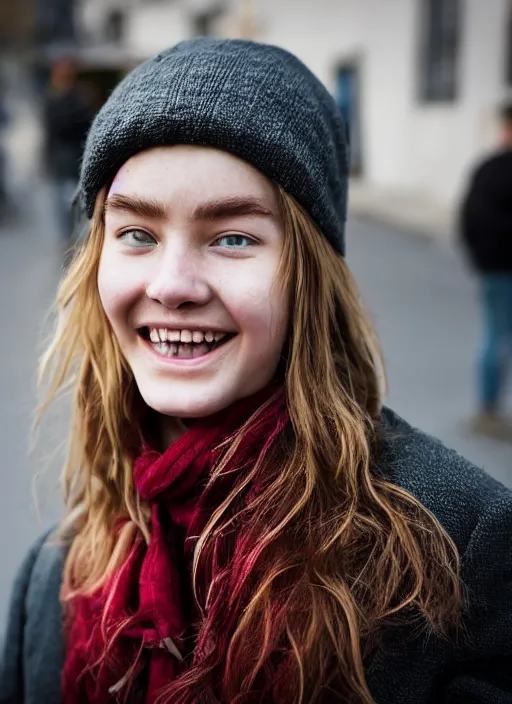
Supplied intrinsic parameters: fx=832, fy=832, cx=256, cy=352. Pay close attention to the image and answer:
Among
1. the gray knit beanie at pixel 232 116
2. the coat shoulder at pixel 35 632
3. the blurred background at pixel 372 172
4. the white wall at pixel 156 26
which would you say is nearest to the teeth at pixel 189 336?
the gray knit beanie at pixel 232 116

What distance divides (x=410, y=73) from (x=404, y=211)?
288 centimetres

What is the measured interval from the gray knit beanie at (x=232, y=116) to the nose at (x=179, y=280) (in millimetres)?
168

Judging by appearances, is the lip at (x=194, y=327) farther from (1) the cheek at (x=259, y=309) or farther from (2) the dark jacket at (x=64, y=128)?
(2) the dark jacket at (x=64, y=128)

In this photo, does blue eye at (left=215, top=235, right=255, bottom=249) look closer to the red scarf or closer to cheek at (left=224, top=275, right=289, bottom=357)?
cheek at (left=224, top=275, right=289, bottom=357)

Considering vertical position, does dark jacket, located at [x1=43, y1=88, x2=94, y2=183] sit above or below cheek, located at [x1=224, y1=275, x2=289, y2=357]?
above

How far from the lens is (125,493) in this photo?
59.5 inches

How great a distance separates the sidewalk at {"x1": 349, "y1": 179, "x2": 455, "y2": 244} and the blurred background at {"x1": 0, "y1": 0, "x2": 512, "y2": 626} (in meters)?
0.03

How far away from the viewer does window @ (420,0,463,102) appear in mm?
12914

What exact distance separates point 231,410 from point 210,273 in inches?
9.3

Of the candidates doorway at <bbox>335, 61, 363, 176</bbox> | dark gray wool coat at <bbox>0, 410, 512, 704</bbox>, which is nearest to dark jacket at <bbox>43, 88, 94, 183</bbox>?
dark gray wool coat at <bbox>0, 410, 512, 704</bbox>

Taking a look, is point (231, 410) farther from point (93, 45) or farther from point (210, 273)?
point (93, 45)

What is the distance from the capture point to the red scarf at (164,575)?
4.39 feet

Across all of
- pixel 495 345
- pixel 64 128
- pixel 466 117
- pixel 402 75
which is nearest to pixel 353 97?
pixel 402 75

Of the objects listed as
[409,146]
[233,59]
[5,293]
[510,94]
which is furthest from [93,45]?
[233,59]
